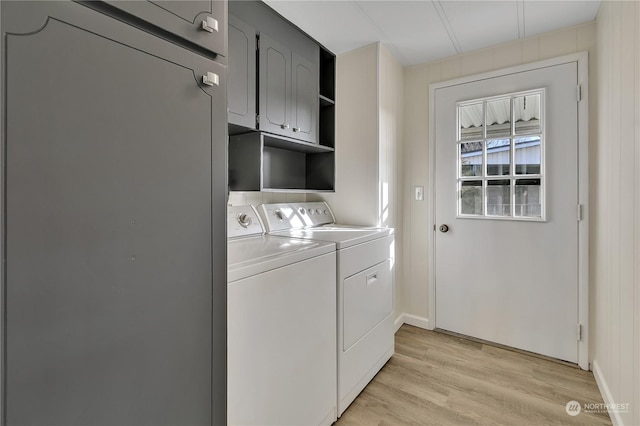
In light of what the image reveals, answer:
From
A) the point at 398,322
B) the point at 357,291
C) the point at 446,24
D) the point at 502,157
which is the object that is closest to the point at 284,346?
the point at 357,291

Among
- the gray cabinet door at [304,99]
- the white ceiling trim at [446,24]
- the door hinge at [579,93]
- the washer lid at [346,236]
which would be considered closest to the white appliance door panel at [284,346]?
the washer lid at [346,236]

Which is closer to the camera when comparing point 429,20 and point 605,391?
point 605,391

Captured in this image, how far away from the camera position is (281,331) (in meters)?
1.24

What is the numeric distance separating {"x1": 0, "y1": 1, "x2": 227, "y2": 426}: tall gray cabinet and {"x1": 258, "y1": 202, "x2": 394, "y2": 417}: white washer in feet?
2.83

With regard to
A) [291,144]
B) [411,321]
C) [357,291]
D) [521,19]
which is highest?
[521,19]

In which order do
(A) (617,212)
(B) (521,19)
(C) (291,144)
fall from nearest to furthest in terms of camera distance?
(A) (617,212)
(B) (521,19)
(C) (291,144)

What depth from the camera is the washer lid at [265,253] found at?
1.08m

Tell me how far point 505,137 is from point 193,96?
226 cm

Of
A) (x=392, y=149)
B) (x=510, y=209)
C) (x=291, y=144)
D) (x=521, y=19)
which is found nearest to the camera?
(x=521, y=19)

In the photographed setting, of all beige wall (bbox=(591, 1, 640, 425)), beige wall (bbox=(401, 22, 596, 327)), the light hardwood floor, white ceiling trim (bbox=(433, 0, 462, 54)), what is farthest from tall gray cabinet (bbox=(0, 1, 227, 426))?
beige wall (bbox=(401, 22, 596, 327))

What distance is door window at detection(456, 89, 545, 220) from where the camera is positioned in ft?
7.09

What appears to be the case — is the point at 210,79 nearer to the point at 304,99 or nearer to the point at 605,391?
the point at 304,99

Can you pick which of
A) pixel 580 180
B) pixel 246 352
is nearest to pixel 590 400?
pixel 580 180

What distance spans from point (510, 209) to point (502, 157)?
39cm
